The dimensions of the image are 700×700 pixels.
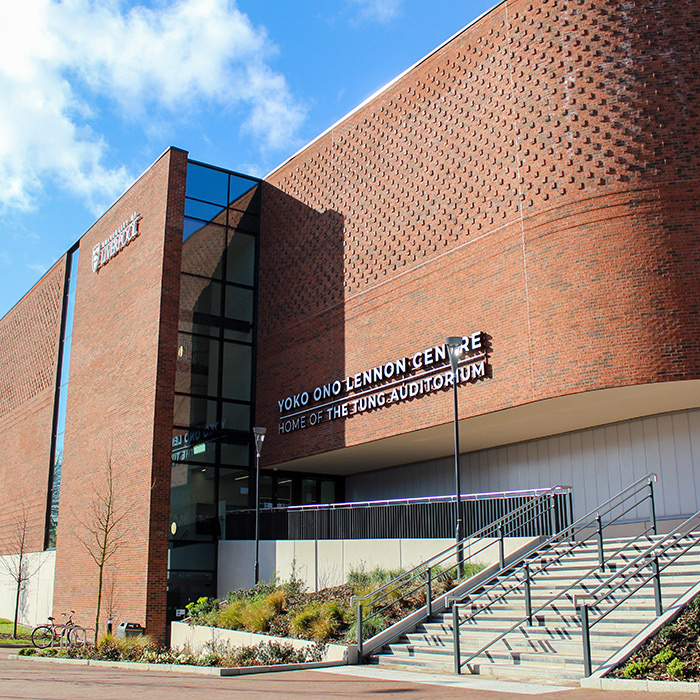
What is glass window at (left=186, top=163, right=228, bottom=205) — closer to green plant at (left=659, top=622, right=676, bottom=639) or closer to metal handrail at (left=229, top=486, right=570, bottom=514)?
metal handrail at (left=229, top=486, right=570, bottom=514)

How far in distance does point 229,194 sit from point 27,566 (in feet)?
58.6

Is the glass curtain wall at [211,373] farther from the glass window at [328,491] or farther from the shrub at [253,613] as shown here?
the shrub at [253,613]

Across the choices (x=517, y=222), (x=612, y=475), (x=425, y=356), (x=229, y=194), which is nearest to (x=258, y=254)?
(x=229, y=194)

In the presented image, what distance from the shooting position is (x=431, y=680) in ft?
39.1

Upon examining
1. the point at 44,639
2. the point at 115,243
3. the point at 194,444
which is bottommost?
the point at 44,639

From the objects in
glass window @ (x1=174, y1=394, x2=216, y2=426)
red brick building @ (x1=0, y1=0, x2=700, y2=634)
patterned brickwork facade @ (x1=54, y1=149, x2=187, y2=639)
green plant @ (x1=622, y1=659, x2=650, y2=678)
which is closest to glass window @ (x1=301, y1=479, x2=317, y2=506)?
red brick building @ (x1=0, y1=0, x2=700, y2=634)

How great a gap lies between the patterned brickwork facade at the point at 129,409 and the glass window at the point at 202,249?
76 cm

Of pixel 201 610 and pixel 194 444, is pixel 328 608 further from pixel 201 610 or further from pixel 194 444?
pixel 194 444

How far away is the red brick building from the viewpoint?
61.2 feet

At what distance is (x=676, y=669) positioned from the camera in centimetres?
992

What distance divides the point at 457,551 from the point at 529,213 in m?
8.36

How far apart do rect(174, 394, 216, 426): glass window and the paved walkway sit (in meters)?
13.2

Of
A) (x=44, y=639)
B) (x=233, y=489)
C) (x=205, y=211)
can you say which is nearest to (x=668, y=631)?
(x=233, y=489)

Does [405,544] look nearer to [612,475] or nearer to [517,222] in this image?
[612,475]
